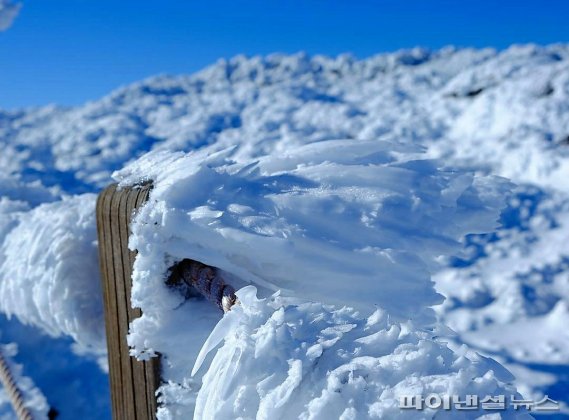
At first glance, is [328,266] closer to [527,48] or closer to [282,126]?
[282,126]

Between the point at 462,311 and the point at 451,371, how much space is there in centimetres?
249

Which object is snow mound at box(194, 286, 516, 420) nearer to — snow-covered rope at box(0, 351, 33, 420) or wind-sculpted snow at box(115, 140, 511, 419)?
wind-sculpted snow at box(115, 140, 511, 419)

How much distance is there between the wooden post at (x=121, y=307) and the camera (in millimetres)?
990

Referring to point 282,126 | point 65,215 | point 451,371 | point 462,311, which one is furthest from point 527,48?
point 451,371

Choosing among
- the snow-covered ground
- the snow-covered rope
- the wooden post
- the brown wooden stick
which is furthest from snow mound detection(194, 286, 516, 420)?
the snow-covered rope

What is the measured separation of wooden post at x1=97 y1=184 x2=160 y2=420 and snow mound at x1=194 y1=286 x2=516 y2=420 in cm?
39

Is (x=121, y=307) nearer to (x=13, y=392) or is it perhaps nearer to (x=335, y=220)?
(x=335, y=220)

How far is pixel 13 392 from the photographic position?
152cm

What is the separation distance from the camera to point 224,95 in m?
7.64

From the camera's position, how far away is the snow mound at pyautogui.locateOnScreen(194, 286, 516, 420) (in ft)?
1.70

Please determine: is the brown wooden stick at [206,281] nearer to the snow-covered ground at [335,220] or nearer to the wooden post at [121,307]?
the snow-covered ground at [335,220]

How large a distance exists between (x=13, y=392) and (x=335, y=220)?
1141 millimetres

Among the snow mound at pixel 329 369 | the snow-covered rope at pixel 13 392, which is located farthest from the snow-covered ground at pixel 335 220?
the snow-covered rope at pixel 13 392

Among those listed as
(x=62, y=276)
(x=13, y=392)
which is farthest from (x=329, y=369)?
(x=13, y=392)
